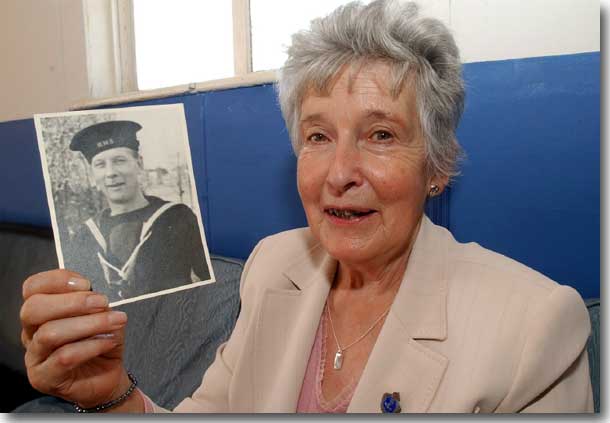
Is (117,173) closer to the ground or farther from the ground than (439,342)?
farther from the ground

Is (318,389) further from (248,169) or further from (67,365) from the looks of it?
(248,169)

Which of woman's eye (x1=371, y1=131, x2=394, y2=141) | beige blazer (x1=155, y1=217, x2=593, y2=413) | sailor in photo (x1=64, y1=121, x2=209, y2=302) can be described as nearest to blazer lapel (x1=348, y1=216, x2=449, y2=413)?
beige blazer (x1=155, y1=217, x2=593, y2=413)

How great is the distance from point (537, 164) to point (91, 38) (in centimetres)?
116

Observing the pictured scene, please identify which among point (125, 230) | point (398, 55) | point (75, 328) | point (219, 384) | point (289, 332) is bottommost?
point (219, 384)

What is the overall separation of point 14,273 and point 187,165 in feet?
4.36

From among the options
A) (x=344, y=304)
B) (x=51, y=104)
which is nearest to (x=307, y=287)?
(x=344, y=304)

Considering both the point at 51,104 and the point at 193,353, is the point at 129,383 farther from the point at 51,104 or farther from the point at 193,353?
the point at 51,104

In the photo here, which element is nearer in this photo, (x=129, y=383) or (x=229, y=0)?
(x=129, y=383)

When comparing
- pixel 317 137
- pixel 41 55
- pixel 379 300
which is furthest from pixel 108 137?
pixel 41 55

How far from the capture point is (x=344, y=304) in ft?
2.81

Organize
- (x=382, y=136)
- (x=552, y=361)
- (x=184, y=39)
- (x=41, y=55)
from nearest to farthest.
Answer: (x=552, y=361) < (x=382, y=136) < (x=41, y=55) < (x=184, y=39)

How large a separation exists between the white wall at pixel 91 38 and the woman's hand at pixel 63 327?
0.77 m

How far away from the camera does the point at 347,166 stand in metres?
0.69

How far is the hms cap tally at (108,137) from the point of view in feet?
2.15
